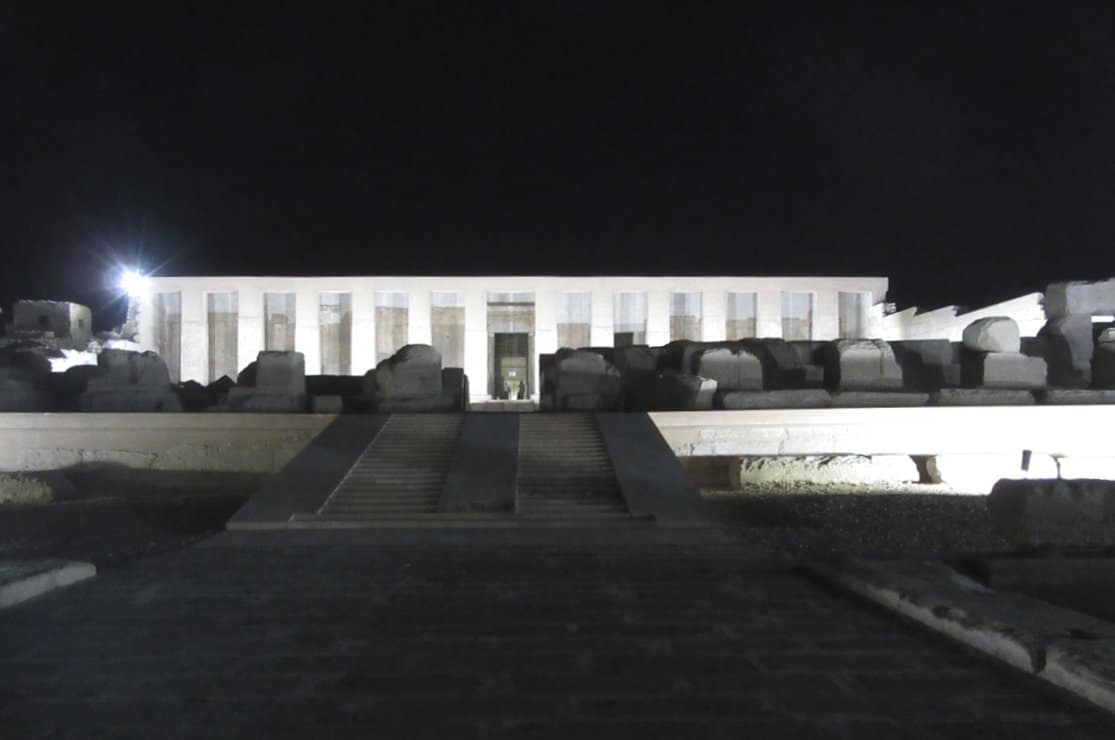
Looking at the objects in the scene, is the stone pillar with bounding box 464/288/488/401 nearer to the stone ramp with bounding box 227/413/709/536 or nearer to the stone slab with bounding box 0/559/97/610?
the stone ramp with bounding box 227/413/709/536

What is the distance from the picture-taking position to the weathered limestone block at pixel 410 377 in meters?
12.6

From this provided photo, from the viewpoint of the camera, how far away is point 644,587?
5.14 metres

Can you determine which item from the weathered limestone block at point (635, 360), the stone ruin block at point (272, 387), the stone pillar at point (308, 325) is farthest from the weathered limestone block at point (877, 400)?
the stone pillar at point (308, 325)

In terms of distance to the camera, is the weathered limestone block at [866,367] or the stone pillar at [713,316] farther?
the stone pillar at [713,316]

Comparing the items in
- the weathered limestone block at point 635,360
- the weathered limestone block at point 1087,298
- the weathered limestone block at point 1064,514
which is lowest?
the weathered limestone block at point 1064,514

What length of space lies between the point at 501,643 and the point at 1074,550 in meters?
3.64

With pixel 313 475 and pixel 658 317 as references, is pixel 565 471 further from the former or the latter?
pixel 658 317

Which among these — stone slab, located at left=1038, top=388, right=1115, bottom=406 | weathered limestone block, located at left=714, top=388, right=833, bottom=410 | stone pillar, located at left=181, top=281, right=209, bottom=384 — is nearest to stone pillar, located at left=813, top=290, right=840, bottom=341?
stone slab, located at left=1038, top=388, right=1115, bottom=406

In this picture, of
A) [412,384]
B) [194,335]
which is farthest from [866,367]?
[194,335]

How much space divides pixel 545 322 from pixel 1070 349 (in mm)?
13865

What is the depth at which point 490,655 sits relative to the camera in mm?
3711

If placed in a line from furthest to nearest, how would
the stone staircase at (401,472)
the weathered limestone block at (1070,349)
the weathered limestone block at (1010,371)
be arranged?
1. the weathered limestone block at (1070,349)
2. the weathered limestone block at (1010,371)
3. the stone staircase at (401,472)

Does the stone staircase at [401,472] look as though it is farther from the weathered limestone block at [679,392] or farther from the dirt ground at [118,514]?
the weathered limestone block at [679,392]

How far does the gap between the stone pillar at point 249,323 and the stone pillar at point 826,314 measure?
1697cm
